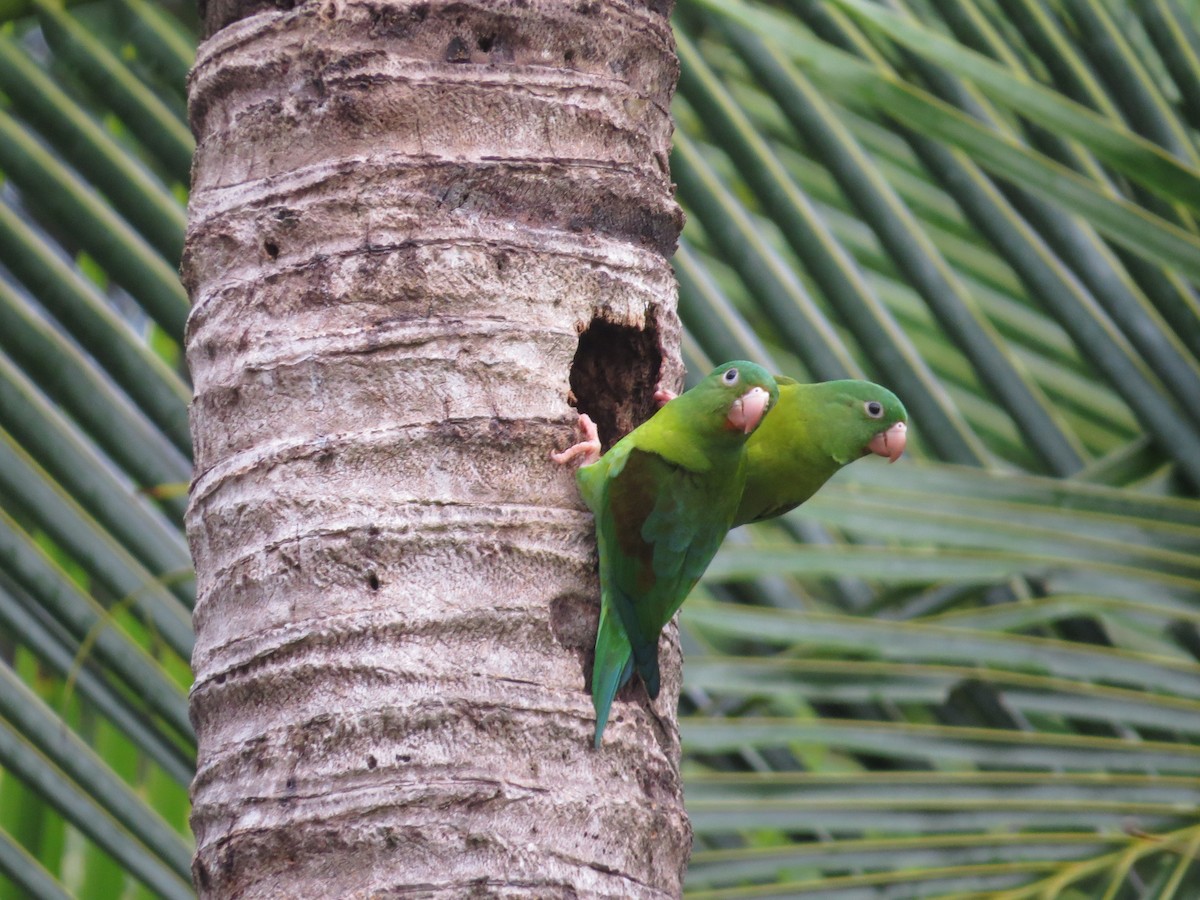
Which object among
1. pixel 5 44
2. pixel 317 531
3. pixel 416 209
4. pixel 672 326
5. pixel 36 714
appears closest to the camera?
pixel 317 531

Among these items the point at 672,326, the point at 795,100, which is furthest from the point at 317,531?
the point at 795,100

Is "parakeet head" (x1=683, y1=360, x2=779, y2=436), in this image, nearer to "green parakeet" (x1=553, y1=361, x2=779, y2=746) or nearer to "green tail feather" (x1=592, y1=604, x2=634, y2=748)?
"green parakeet" (x1=553, y1=361, x2=779, y2=746)

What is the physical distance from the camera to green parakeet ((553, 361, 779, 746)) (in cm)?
192

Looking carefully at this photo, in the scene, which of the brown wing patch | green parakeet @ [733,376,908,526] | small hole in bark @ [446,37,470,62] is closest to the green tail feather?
the brown wing patch

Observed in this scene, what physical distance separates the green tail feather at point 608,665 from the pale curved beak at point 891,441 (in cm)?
99

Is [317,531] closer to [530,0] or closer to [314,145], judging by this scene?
[314,145]

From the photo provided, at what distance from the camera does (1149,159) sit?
88.1 inches

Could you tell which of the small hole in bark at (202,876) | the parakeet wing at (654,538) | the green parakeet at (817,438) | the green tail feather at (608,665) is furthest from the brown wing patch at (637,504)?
the small hole in bark at (202,876)

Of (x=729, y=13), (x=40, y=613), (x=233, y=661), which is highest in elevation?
(x=729, y=13)

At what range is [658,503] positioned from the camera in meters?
2.23

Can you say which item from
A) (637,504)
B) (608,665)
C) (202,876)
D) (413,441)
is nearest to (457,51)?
(413,441)

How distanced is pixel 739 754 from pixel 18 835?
57.2 inches

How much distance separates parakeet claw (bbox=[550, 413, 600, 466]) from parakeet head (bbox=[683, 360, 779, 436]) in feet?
0.98

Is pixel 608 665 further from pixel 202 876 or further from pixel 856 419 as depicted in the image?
pixel 856 419
